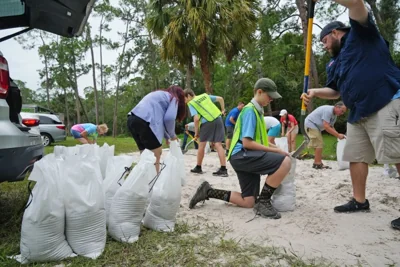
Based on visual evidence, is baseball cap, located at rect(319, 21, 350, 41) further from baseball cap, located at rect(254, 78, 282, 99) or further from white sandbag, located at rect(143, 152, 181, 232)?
white sandbag, located at rect(143, 152, 181, 232)

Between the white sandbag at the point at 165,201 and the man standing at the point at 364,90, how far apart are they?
1471mm

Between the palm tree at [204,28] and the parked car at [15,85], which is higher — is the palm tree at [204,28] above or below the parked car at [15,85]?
above

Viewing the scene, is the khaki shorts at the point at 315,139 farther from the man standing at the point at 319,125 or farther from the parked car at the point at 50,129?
the parked car at the point at 50,129

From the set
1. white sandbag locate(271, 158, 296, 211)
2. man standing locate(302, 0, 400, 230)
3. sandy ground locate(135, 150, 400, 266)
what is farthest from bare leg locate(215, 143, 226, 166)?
man standing locate(302, 0, 400, 230)

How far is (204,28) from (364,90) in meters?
8.58

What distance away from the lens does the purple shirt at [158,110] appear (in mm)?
3391

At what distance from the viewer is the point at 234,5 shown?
10859 mm

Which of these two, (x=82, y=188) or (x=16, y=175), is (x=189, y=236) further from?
(x=16, y=175)

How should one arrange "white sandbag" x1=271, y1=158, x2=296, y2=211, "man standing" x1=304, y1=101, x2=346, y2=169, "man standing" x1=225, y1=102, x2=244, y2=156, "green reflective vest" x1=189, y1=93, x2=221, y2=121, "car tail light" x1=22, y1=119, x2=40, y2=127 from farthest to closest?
1. "man standing" x1=225, y1=102, x2=244, y2=156
2. "man standing" x1=304, y1=101, x2=346, y2=169
3. "green reflective vest" x1=189, y1=93, x2=221, y2=121
4. "car tail light" x1=22, y1=119, x2=40, y2=127
5. "white sandbag" x1=271, y1=158, x2=296, y2=211

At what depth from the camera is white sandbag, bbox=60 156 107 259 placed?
5.92 ft

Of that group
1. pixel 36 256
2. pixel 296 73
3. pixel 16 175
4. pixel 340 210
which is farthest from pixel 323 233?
pixel 296 73

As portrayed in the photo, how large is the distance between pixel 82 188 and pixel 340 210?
231 cm

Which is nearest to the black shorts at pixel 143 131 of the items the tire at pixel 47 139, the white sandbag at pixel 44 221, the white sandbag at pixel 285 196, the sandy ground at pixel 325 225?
the sandy ground at pixel 325 225

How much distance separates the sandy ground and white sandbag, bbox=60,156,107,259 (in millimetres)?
954
